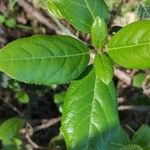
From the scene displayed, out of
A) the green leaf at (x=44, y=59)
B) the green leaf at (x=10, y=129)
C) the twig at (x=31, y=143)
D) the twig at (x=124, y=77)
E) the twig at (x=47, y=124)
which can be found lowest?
the twig at (x=31, y=143)

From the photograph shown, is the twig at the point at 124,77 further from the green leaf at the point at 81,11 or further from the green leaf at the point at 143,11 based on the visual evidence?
the green leaf at the point at 81,11

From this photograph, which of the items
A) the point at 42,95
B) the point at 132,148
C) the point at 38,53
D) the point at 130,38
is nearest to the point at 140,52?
the point at 130,38

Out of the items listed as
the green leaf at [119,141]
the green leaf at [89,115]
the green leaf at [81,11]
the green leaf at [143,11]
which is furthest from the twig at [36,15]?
the green leaf at [89,115]

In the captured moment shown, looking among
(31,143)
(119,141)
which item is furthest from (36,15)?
(119,141)

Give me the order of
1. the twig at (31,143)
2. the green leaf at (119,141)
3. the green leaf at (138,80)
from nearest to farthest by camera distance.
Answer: the green leaf at (119,141)
the green leaf at (138,80)
the twig at (31,143)

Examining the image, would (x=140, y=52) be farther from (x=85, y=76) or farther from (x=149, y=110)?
(x=149, y=110)

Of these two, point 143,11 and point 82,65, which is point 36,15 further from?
point 82,65

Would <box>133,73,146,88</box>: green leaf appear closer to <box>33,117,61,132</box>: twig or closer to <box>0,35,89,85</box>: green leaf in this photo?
<box>33,117,61,132</box>: twig

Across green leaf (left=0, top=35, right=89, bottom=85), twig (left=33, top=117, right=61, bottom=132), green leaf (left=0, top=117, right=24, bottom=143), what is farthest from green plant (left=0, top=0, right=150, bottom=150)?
twig (left=33, top=117, right=61, bottom=132)
